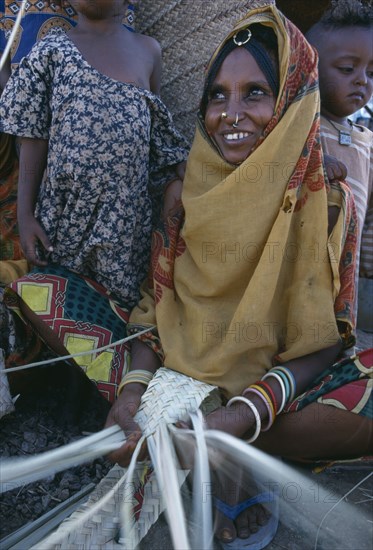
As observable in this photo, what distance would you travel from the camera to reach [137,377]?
1813 mm

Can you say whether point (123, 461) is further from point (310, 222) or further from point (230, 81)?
point (230, 81)

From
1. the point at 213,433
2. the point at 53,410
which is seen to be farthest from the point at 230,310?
the point at 53,410

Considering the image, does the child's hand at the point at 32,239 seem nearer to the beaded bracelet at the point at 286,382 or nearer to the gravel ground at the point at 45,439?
the gravel ground at the point at 45,439

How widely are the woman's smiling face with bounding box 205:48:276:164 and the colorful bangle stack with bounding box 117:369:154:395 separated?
29.3 inches

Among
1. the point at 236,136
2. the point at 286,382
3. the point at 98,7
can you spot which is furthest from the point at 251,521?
the point at 98,7

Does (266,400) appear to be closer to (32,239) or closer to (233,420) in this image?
(233,420)

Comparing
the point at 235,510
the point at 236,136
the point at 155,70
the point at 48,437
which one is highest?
the point at 155,70

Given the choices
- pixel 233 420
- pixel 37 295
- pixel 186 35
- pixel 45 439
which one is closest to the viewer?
pixel 233 420

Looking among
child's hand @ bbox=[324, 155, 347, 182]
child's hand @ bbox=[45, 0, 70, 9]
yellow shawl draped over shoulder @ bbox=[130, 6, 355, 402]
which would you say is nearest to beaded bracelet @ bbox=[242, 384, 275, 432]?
yellow shawl draped over shoulder @ bbox=[130, 6, 355, 402]

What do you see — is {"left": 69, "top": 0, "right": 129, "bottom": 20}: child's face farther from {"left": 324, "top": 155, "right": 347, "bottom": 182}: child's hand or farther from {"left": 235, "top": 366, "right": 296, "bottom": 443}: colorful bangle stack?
{"left": 235, "top": 366, "right": 296, "bottom": 443}: colorful bangle stack

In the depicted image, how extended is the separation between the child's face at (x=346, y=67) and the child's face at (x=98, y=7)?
82 centimetres

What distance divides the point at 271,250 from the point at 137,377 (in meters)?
0.59

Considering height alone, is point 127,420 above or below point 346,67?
below

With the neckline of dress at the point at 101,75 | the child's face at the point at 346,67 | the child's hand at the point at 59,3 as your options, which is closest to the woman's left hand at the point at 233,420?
the neckline of dress at the point at 101,75
